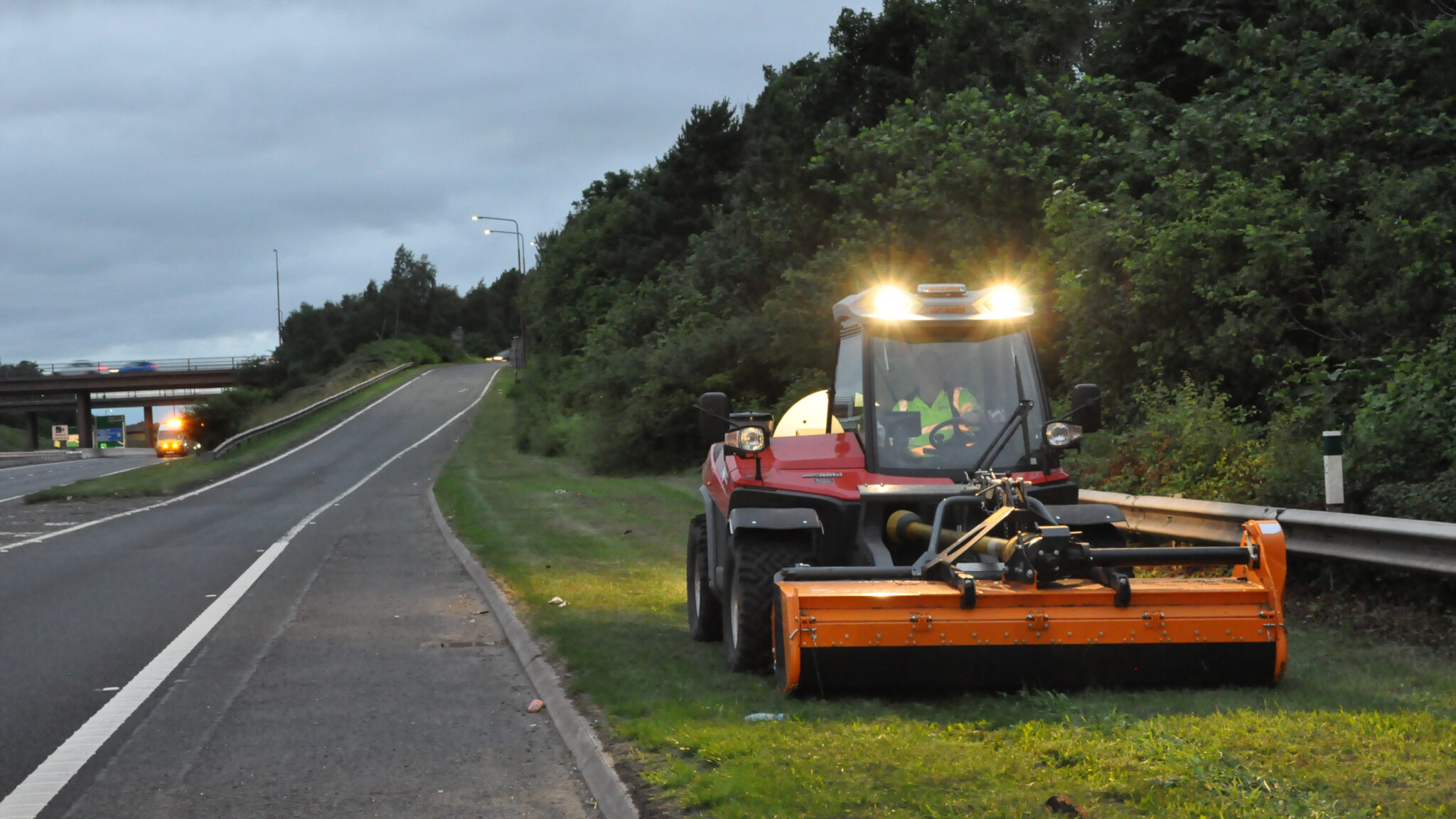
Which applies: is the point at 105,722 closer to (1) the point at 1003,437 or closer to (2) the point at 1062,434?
(1) the point at 1003,437

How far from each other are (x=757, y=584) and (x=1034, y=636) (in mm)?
1826

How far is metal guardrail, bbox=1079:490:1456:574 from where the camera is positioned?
26.9 ft

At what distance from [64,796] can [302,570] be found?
10102 mm

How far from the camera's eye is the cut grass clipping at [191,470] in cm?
3381

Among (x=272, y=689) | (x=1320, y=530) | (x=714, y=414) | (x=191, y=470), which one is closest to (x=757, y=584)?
(x=714, y=414)

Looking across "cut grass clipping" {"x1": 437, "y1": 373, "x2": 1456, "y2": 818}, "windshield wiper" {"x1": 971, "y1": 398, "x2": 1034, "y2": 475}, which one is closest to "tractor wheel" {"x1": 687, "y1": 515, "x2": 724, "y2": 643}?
"cut grass clipping" {"x1": 437, "y1": 373, "x2": 1456, "y2": 818}

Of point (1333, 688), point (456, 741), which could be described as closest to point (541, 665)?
point (456, 741)

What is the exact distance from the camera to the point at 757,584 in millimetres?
8070

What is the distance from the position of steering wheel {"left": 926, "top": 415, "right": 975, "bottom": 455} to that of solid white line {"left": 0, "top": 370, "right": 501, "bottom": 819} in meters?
5.15

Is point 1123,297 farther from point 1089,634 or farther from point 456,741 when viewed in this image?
point 456,741

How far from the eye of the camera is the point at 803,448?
9.16 m

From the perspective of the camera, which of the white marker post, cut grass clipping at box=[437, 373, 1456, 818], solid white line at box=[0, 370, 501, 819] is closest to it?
cut grass clipping at box=[437, 373, 1456, 818]

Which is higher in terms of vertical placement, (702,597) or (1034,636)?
(1034,636)

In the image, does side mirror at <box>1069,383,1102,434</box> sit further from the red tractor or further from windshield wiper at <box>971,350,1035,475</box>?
windshield wiper at <box>971,350,1035,475</box>
